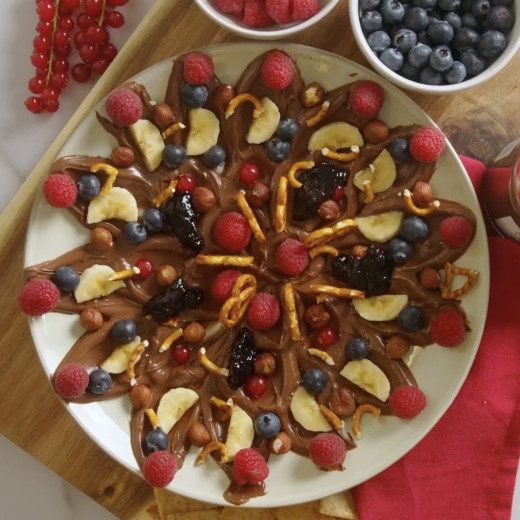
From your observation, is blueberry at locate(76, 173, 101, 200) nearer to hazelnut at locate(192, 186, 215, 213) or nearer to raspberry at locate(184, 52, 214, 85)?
hazelnut at locate(192, 186, 215, 213)

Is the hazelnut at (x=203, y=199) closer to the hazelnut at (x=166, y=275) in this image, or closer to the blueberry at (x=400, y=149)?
the hazelnut at (x=166, y=275)

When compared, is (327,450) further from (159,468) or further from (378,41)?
(378,41)

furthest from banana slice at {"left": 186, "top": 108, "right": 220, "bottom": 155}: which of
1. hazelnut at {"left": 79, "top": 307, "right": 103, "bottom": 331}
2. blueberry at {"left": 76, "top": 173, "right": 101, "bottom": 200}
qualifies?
hazelnut at {"left": 79, "top": 307, "right": 103, "bottom": 331}

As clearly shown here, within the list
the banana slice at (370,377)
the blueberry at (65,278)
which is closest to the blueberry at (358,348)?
the banana slice at (370,377)

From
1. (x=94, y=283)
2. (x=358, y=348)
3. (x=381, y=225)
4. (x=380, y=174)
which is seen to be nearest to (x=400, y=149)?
(x=380, y=174)

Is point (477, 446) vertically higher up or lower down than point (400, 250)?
lower down

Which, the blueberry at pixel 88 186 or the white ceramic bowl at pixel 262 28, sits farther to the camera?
the blueberry at pixel 88 186

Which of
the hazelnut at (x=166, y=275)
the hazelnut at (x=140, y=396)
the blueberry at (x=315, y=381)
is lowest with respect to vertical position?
the blueberry at (x=315, y=381)
